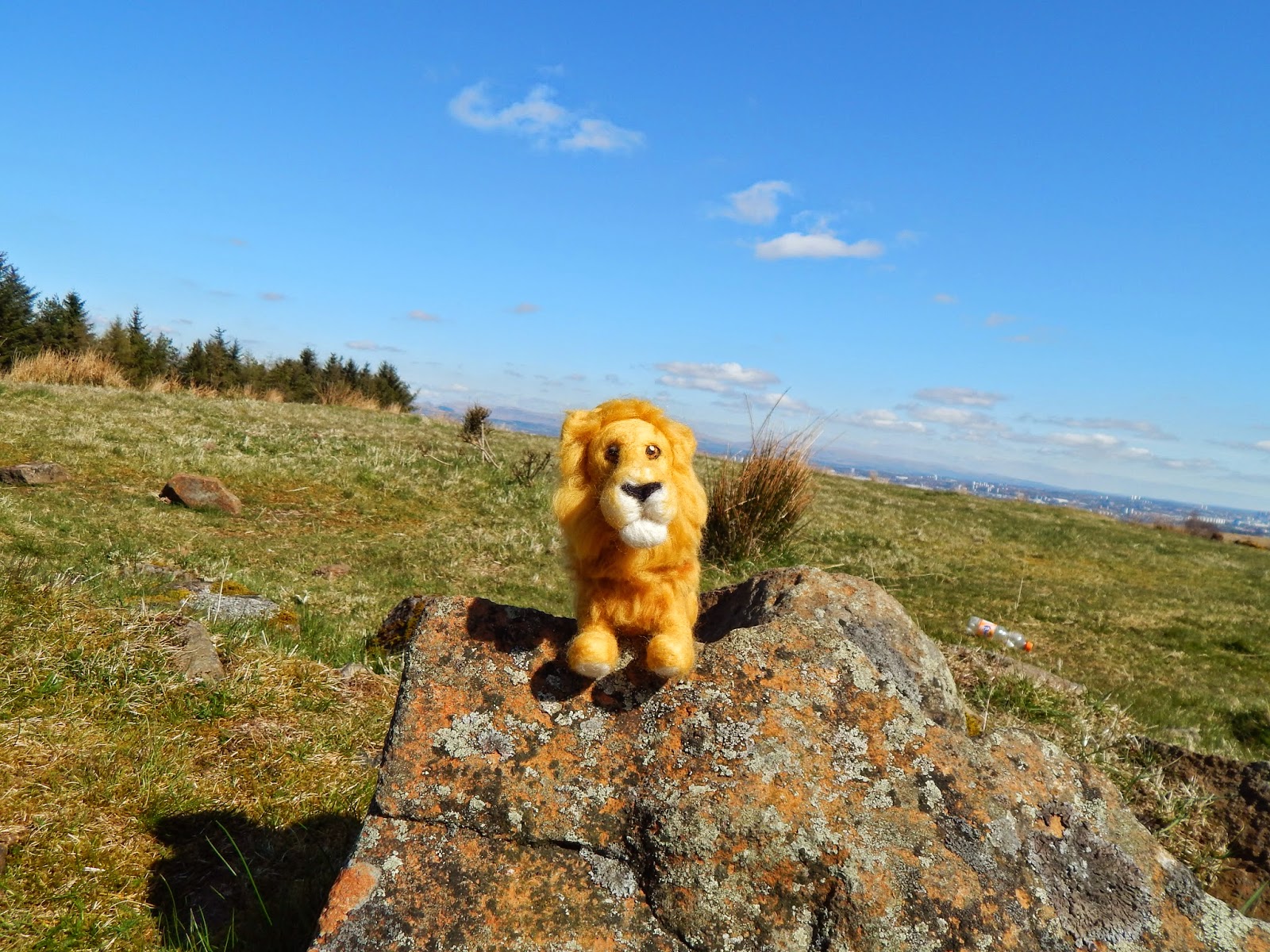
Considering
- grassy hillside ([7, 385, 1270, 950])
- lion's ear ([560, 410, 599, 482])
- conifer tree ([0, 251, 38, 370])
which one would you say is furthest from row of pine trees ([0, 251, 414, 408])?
lion's ear ([560, 410, 599, 482])

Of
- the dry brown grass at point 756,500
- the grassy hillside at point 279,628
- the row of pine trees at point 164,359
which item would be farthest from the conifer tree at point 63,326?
the dry brown grass at point 756,500

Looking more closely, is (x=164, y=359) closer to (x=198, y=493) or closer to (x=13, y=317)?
(x=13, y=317)

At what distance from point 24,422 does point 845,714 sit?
17.7m

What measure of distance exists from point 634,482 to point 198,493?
37.8ft

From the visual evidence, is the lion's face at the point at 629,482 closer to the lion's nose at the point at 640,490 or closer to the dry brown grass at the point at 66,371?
the lion's nose at the point at 640,490

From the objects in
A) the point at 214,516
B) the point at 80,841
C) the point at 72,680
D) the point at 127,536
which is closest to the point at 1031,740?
the point at 80,841

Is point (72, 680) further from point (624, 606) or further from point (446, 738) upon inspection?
point (624, 606)

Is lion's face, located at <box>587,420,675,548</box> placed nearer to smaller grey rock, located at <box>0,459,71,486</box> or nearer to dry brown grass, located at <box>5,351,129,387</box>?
smaller grey rock, located at <box>0,459,71,486</box>

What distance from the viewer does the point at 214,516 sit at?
11.5m

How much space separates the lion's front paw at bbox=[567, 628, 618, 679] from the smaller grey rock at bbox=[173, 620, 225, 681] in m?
3.56

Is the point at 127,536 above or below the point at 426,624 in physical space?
below

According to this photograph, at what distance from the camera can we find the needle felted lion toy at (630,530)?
2670 millimetres

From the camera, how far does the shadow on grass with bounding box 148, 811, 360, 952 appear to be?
10.4ft

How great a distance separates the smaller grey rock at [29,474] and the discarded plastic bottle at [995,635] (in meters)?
14.3
